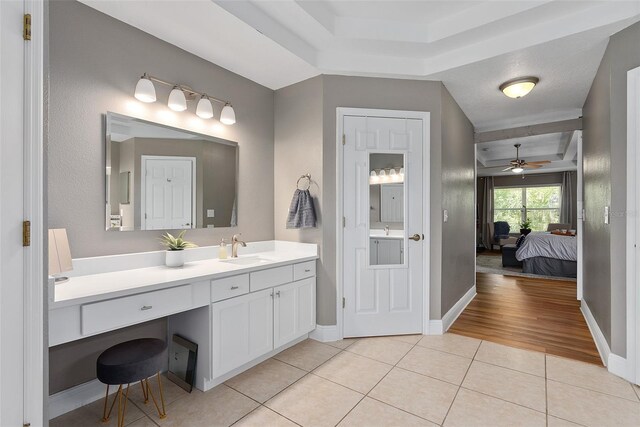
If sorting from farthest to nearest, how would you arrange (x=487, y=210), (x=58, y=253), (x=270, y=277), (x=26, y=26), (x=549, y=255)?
(x=487, y=210) < (x=549, y=255) < (x=270, y=277) < (x=58, y=253) < (x=26, y=26)

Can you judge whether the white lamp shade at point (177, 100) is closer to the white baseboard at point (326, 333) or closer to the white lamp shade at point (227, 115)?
the white lamp shade at point (227, 115)

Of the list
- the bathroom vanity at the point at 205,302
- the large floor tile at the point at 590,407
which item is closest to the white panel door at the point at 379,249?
the bathroom vanity at the point at 205,302

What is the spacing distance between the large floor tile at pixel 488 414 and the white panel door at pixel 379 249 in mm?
1051

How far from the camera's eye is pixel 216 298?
2035 mm

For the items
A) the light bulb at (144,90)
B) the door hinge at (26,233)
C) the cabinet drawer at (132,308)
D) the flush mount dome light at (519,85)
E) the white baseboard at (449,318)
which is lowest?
the white baseboard at (449,318)

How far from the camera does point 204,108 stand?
2.51 meters

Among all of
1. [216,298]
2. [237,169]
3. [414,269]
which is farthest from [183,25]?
[414,269]

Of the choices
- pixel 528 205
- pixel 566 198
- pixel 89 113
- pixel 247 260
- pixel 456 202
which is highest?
pixel 89 113

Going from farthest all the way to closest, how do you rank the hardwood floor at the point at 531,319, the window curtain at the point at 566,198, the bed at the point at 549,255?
the window curtain at the point at 566,198 < the bed at the point at 549,255 < the hardwood floor at the point at 531,319

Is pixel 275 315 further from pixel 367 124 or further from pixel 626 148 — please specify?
pixel 626 148

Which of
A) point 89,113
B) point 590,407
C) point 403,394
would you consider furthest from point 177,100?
point 590,407

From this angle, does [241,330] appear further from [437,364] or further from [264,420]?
[437,364]

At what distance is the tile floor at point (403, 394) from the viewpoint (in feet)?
5.87

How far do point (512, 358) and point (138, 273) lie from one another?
9.50 feet
